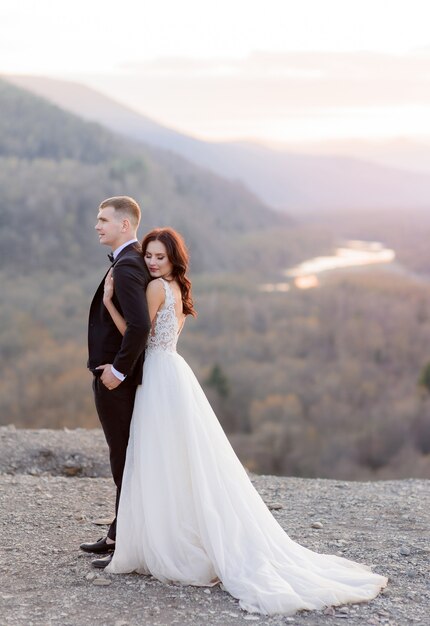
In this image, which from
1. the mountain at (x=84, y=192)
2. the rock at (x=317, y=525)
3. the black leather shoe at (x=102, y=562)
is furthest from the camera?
the mountain at (x=84, y=192)

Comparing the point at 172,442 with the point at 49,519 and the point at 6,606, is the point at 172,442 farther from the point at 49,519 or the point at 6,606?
the point at 49,519

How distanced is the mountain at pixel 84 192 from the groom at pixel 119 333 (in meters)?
75.2

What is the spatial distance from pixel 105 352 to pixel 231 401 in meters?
46.5

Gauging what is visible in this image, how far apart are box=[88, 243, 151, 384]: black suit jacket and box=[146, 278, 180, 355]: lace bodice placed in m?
0.10

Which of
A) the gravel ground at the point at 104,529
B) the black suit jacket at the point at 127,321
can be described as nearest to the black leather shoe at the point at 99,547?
the gravel ground at the point at 104,529

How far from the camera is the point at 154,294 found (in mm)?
4961

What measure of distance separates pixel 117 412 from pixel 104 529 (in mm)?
1958

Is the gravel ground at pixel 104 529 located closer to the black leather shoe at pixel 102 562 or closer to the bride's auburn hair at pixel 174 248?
the black leather shoe at pixel 102 562

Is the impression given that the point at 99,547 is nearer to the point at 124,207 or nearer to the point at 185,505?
the point at 185,505

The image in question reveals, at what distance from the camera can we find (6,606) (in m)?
4.78

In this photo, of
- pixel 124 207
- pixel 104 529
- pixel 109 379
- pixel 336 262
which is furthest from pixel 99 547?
pixel 336 262

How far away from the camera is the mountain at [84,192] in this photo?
297 ft

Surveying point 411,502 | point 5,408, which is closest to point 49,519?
point 411,502

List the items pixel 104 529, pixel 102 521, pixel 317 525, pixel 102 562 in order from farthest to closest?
pixel 317 525 < pixel 102 521 < pixel 104 529 < pixel 102 562
